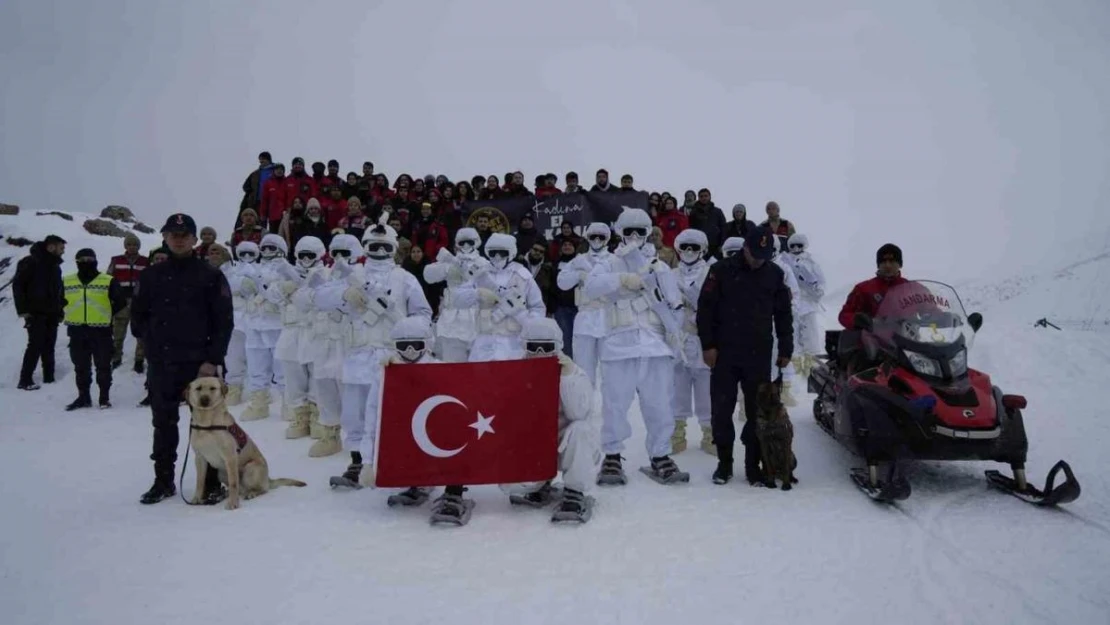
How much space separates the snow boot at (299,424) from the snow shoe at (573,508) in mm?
4481

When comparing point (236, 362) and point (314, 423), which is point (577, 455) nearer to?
point (314, 423)

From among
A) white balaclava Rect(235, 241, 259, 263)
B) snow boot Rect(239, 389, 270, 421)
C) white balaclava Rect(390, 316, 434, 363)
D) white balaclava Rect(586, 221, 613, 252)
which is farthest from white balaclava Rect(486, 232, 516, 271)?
white balaclava Rect(235, 241, 259, 263)

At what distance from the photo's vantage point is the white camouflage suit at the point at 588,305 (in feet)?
21.8

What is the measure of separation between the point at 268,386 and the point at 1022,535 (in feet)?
30.6

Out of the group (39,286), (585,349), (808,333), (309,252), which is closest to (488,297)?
(585,349)

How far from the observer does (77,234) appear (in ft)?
67.7

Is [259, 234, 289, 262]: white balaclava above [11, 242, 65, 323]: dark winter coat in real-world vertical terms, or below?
above

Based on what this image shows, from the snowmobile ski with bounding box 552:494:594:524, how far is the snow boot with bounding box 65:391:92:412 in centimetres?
875

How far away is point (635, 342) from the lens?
6.19 m

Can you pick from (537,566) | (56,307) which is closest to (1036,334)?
(537,566)

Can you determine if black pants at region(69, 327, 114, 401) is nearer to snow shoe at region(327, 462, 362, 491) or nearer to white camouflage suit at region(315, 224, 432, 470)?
white camouflage suit at region(315, 224, 432, 470)

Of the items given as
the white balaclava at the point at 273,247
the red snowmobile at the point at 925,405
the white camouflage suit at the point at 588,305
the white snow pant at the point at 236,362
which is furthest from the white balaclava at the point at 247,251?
the red snowmobile at the point at 925,405

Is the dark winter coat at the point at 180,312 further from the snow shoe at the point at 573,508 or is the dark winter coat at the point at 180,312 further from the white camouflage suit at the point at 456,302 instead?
the snow shoe at the point at 573,508

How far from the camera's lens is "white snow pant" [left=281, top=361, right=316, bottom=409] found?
804 centimetres
